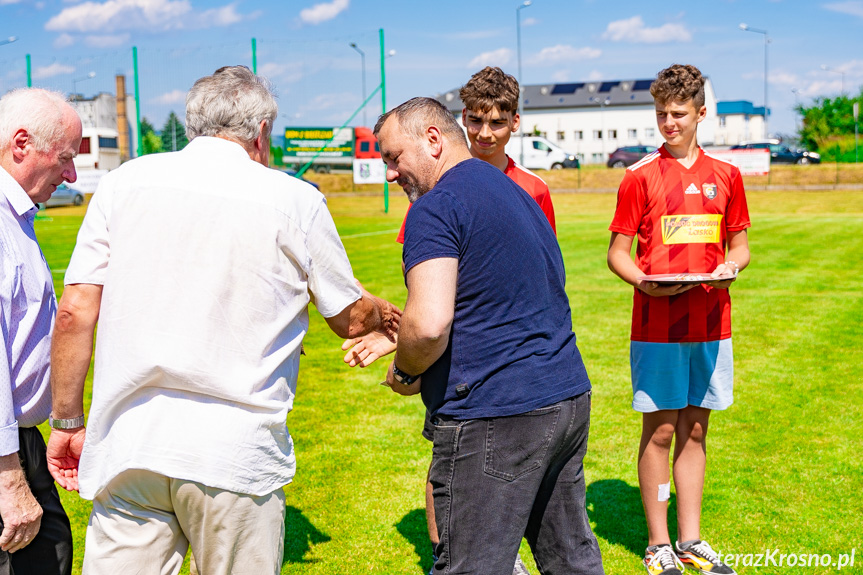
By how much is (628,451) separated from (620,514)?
1.08 m

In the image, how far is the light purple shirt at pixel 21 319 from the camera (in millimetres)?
2516

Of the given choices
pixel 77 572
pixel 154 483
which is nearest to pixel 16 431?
pixel 154 483

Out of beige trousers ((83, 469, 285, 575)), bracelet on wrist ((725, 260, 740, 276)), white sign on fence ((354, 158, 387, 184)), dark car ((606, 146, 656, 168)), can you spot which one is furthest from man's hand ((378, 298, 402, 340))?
dark car ((606, 146, 656, 168))

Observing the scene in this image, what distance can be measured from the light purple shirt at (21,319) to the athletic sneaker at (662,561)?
284 centimetres

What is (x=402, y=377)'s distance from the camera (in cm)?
270

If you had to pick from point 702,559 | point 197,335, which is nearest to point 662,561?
point 702,559

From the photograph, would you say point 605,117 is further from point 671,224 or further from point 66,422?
point 66,422

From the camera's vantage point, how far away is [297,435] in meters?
6.34

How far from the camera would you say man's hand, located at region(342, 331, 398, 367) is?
311 cm

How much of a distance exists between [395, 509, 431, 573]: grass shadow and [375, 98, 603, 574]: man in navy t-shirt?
68.2 inches

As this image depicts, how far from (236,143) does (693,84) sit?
95.7 inches

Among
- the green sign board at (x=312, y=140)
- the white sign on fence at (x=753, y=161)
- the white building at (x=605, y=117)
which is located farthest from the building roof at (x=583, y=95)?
the green sign board at (x=312, y=140)

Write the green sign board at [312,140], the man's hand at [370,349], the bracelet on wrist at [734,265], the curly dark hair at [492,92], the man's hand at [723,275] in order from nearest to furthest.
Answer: the man's hand at [370,349], the man's hand at [723,275], the bracelet on wrist at [734,265], the curly dark hair at [492,92], the green sign board at [312,140]

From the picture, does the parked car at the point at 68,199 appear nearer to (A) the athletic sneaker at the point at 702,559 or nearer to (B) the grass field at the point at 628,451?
(B) the grass field at the point at 628,451
